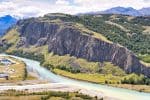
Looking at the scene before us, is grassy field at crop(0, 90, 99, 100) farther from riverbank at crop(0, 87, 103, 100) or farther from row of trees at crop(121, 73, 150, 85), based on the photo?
row of trees at crop(121, 73, 150, 85)

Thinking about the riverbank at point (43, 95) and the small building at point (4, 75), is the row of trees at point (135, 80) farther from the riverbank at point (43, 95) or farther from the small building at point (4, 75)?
the small building at point (4, 75)

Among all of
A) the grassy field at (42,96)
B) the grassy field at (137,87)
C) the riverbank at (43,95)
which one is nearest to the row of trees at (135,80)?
the grassy field at (137,87)

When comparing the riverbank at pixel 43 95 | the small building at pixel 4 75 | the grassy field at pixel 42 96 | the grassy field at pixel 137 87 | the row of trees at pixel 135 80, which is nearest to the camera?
the grassy field at pixel 42 96

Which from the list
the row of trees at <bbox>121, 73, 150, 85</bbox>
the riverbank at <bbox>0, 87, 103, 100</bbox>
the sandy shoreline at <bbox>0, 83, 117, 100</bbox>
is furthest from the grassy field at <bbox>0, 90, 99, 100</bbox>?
the row of trees at <bbox>121, 73, 150, 85</bbox>

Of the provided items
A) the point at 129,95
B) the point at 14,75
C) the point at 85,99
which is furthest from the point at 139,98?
the point at 14,75

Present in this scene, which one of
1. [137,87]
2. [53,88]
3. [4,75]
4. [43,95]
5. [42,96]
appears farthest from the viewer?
[4,75]

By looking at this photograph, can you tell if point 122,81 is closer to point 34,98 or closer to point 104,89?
point 104,89

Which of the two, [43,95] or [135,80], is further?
[135,80]

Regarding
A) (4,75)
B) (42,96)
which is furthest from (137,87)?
(4,75)

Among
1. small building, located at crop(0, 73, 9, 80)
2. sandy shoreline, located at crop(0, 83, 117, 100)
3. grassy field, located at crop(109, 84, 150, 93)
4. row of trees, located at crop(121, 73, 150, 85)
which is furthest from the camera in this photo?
small building, located at crop(0, 73, 9, 80)

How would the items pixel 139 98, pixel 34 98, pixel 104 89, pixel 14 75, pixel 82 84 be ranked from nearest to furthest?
1. pixel 34 98
2. pixel 139 98
3. pixel 104 89
4. pixel 82 84
5. pixel 14 75

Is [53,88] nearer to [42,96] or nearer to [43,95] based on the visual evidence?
[43,95]
